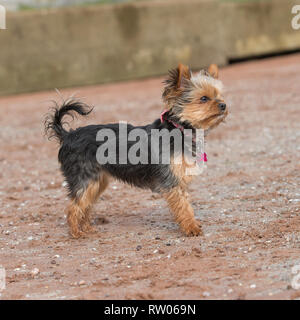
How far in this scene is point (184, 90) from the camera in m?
5.50

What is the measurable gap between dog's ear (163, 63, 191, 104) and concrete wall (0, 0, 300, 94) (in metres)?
9.07

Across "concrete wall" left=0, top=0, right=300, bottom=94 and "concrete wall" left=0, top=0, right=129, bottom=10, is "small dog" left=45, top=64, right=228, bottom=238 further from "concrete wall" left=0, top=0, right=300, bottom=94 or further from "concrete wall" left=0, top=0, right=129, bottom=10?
"concrete wall" left=0, top=0, right=129, bottom=10

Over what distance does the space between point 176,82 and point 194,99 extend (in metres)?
0.24

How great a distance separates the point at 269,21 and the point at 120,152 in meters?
11.3

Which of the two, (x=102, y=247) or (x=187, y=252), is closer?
(x=187, y=252)

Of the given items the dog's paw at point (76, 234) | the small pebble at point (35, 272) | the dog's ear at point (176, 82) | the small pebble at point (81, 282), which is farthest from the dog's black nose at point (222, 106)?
the small pebble at point (35, 272)

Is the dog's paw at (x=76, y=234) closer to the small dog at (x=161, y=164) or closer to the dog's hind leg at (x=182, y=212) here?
the small dog at (x=161, y=164)

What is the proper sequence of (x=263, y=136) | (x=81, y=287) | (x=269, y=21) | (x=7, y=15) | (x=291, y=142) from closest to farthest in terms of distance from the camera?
(x=81, y=287)
(x=291, y=142)
(x=263, y=136)
(x=7, y=15)
(x=269, y=21)

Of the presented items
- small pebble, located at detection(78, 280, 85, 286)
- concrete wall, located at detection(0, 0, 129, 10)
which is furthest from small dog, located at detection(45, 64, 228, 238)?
concrete wall, located at detection(0, 0, 129, 10)

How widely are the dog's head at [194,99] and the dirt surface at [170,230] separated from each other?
3.53ft

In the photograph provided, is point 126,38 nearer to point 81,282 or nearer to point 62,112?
point 62,112

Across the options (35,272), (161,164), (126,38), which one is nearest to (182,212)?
(161,164)

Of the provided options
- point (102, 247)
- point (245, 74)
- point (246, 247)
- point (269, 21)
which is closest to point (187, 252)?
point (246, 247)

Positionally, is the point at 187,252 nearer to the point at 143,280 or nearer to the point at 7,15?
the point at 143,280
